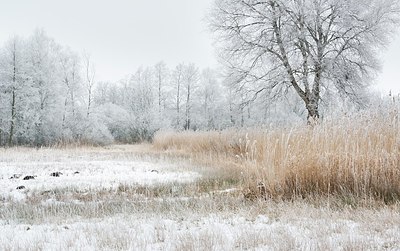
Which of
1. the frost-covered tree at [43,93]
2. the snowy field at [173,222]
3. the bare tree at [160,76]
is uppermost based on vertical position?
the bare tree at [160,76]

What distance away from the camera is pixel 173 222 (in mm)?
3707

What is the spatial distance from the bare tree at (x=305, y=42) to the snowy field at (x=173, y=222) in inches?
484

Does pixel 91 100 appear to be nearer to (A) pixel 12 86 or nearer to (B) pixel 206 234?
(A) pixel 12 86

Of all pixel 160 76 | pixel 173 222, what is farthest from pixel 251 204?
pixel 160 76

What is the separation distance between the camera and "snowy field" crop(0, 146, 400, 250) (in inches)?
112

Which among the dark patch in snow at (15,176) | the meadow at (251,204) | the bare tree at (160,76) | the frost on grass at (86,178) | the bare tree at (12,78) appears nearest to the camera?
the meadow at (251,204)

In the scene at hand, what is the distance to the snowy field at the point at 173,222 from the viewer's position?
285cm

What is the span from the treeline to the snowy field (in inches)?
306

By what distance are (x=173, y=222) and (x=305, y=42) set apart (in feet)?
49.2

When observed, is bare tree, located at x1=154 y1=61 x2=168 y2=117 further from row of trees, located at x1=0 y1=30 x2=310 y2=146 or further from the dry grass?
the dry grass

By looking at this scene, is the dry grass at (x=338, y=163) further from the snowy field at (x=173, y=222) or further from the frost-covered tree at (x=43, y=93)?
the frost-covered tree at (x=43, y=93)

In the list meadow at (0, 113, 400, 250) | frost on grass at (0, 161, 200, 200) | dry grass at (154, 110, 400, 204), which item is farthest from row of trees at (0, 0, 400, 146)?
frost on grass at (0, 161, 200, 200)

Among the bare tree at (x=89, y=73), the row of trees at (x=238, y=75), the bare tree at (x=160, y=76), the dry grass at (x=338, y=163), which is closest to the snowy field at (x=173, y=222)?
the dry grass at (x=338, y=163)

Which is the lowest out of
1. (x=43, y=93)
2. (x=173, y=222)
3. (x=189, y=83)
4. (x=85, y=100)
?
(x=173, y=222)
